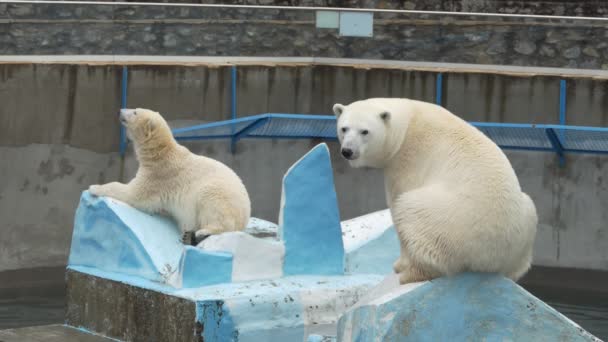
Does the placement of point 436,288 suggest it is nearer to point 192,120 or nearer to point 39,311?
point 39,311

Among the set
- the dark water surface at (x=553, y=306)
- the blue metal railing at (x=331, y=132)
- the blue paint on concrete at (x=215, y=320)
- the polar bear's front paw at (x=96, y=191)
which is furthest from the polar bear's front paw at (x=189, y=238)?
the blue metal railing at (x=331, y=132)

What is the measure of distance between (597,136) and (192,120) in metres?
4.85

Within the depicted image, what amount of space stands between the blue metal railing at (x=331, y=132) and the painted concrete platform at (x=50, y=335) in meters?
4.21

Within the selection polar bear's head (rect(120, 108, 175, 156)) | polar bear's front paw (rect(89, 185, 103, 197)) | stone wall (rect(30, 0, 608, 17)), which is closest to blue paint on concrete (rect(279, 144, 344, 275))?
polar bear's head (rect(120, 108, 175, 156))

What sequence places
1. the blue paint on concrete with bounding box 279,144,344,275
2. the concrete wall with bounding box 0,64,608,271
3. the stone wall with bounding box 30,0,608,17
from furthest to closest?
1. the stone wall with bounding box 30,0,608,17
2. the concrete wall with bounding box 0,64,608,271
3. the blue paint on concrete with bounding box 279,144,344,275

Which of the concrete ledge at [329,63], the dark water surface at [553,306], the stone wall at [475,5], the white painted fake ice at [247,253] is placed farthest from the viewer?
the stone wall at [475,5]

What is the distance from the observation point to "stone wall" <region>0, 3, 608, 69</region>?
14758 mm

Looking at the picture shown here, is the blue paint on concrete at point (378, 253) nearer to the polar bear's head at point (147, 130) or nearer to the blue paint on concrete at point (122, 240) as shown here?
the blue paint on concrete at point (122, 240)

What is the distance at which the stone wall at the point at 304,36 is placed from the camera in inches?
581

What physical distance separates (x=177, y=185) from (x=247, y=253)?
3.20 ft

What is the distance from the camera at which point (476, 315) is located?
6656mm

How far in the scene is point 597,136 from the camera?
13945 mm

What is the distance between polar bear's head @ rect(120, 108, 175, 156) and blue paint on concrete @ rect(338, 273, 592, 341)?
337 centimetres

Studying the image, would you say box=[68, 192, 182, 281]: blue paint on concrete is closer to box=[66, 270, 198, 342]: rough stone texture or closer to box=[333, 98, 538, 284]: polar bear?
box=[66, 270, 198, 342]: rough stone texture
